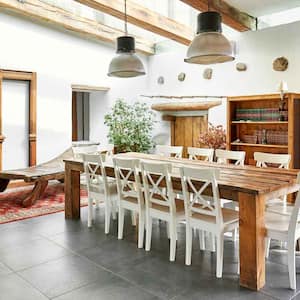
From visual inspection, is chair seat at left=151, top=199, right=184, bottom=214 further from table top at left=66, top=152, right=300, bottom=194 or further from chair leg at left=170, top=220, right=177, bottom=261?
table top at left=66, top=152, right=300, bottom=194

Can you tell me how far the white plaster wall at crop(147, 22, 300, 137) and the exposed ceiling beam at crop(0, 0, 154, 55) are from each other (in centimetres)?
116

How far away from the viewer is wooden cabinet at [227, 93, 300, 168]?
568cm

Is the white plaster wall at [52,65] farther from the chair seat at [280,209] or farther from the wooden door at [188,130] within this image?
the chair seat at [280,209]

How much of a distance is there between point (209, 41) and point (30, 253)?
272cm

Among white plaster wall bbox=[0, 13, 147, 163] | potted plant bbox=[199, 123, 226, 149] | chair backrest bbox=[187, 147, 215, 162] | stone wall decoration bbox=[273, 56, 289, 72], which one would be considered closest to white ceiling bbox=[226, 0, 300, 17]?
stone wall decoration bbox=[273, 56, 289, 72]

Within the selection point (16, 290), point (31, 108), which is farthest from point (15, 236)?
point (31, 108)

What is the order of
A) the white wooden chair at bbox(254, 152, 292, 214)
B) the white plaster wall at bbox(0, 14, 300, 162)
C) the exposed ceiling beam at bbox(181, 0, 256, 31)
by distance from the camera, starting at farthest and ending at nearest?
the white plaster wall at bbox(0, 14, 300, 162)
the exposed ceiling beam at bbox(181, 0, 256, 31)
the white wooden chair at bbox(254, 152, 292, 214)

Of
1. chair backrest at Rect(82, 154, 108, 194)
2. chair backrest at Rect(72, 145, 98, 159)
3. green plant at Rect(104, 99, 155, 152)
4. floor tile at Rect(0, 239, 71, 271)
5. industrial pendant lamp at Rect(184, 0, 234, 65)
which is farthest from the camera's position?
green plant at Rect(104, 99, 155, 152)

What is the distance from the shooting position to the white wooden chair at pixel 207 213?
2.99 meters

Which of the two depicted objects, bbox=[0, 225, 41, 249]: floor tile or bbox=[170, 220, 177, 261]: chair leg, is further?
bbox=[0, 225, 41, 249]: floor tile

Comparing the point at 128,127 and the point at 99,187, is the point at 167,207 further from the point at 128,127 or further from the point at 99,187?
the point at 128,127

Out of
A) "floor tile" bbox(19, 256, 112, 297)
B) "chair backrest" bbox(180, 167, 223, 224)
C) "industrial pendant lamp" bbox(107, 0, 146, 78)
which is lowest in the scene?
"floor tile" bbox(19, 256, 112, 297)

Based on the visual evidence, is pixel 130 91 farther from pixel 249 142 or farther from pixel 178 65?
pixel 249 142

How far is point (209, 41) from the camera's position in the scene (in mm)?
3420
